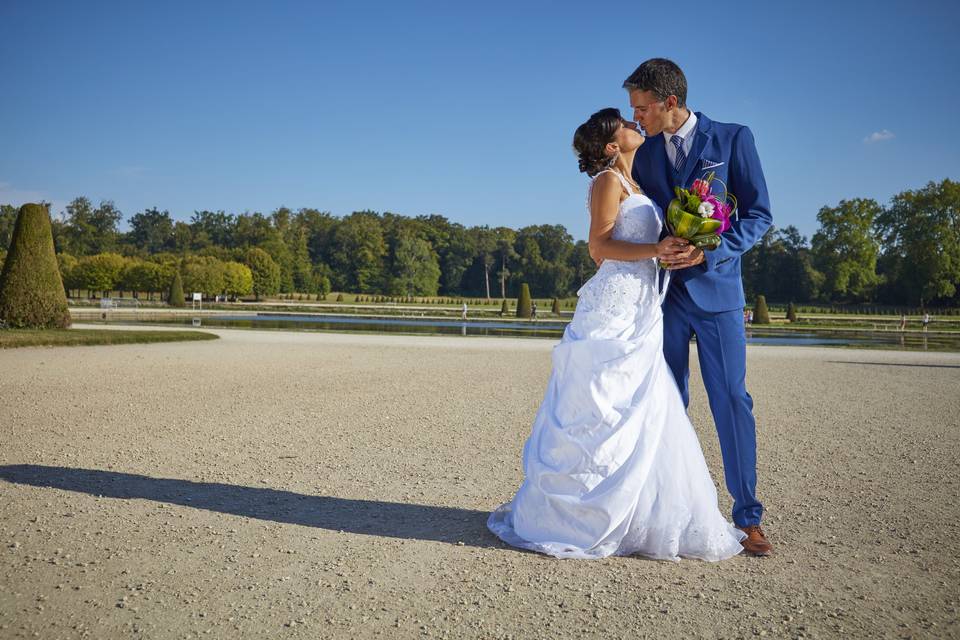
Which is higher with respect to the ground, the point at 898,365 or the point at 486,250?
the point at 486,250

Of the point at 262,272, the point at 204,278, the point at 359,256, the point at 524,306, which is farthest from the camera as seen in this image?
the point at 359,256

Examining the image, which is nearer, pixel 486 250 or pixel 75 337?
pixel 75 337

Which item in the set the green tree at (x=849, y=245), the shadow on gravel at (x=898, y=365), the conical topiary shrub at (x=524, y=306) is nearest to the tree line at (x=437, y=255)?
the green tree at (x=849, y=245)

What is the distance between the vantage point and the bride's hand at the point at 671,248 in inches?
126

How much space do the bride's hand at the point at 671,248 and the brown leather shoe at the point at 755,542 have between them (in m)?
1.28

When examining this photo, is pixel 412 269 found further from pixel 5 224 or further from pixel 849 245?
pixel 5 224

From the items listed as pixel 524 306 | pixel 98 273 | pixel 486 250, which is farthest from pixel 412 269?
pixel 524 306

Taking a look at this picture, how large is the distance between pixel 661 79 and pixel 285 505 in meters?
2.94

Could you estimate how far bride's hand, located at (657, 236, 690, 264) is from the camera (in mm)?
3199

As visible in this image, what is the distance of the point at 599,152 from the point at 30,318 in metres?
17.5

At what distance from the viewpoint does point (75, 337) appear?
15.4 m

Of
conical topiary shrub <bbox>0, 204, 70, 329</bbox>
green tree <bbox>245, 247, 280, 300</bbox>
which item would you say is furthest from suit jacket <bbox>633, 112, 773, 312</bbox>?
green tree <bbox>245, 247, 280, 300</bbox>

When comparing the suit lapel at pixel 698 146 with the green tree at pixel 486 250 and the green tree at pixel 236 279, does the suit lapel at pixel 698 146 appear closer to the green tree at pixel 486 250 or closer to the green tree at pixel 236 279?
the green tree at pixel 236 279

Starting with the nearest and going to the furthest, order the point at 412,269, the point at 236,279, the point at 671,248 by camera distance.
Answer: the point at 671,248 < the point at 236,279 < the point at 412,269
